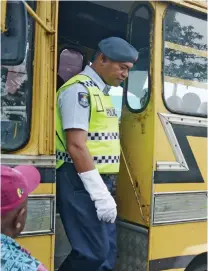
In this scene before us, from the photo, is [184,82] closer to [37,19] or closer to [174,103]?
[174,103]

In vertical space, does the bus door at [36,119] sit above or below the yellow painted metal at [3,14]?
below

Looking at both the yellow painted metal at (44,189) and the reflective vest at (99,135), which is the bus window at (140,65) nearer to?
the reflective vest at (99,135)

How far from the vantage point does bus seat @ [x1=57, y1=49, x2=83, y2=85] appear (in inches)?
157

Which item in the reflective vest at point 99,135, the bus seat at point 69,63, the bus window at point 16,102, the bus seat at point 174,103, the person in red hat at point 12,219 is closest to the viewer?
the person in red hat at point 12,219

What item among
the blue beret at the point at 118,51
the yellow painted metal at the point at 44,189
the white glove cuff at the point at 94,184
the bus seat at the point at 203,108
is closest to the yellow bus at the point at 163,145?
the bus seat at the point at 203,108

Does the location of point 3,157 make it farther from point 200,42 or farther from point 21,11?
point 200,42

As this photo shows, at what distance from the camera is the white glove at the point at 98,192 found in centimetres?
269

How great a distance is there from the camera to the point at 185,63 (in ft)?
10.4

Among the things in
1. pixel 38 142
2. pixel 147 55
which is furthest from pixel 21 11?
pixel 147 55

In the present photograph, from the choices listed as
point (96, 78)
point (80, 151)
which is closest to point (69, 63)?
point (96, 78)

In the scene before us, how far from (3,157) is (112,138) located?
760 millimetres

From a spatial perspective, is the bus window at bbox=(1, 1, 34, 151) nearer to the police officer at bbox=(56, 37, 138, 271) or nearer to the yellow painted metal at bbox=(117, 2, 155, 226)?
the police officer at bbox=(56, 37, 138, 271)

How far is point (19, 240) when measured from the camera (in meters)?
2.46

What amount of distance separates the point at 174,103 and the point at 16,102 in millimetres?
1117
